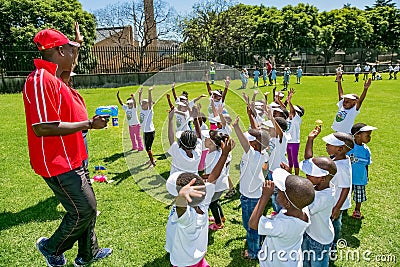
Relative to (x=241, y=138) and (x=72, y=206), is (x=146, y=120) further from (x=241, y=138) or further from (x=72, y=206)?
(x=72, y=206)

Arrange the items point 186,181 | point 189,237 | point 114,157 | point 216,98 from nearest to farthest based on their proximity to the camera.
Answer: point 186,181 → point 189,237 → point 216,98 → point 114,157

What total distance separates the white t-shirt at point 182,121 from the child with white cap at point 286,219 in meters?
2.23

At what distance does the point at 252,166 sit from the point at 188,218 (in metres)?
1.23

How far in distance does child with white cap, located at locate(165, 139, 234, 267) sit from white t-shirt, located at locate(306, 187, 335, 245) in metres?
0.92

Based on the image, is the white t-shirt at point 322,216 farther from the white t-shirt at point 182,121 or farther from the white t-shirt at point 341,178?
the white t-shirt at point 182,121

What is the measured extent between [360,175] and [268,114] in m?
1.59

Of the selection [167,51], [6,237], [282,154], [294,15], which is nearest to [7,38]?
[167,51]

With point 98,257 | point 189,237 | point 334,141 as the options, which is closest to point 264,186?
point 189,237

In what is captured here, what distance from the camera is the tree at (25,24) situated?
21.1 meters

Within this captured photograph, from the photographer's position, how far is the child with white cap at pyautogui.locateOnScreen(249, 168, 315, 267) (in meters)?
2.47

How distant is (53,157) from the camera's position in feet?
9.88

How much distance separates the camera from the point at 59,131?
9.34 feet

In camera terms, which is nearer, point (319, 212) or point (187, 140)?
point (319, 212)

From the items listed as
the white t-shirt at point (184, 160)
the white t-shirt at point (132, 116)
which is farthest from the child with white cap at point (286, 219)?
the white t-shirt at point (132, 116)
